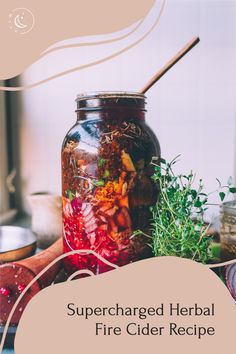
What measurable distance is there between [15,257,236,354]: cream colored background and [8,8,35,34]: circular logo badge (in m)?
0.40

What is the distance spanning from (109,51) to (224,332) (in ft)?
2.28

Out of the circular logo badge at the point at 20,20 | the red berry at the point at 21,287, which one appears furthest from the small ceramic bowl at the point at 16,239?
the circular logo badge at the point at 20,20

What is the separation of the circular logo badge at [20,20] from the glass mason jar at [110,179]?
13 cm

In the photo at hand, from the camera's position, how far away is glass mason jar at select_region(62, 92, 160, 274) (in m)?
0.62

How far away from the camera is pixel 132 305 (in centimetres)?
62

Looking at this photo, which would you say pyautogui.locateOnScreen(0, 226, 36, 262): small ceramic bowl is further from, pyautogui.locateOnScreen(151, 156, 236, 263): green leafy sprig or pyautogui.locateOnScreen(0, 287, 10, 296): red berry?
pyautogui.locateOnScreen(151, 156, 236, 263): green leafy sprig

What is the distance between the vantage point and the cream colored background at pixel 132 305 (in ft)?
1.99

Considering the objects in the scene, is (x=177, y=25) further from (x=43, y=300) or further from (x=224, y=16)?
(x=43, y=300)

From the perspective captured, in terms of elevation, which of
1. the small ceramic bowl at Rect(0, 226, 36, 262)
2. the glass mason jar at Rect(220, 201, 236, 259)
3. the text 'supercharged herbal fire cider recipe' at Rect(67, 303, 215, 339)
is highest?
the glass mason jar at Rect(220, 201, 236, 259)

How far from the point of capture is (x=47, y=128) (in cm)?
118

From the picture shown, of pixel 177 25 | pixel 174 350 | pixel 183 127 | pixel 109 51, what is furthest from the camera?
pixel 183 127

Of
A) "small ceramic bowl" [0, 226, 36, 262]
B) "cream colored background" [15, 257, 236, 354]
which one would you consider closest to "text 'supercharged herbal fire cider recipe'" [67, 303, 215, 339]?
"cream colored background" [15, 257, 236, 354]

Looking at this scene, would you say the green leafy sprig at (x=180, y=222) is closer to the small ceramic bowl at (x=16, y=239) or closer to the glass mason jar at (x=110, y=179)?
the glass mason jar at (x=110, y=179)

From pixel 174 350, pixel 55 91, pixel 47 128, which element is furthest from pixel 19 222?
pixel 174 350
